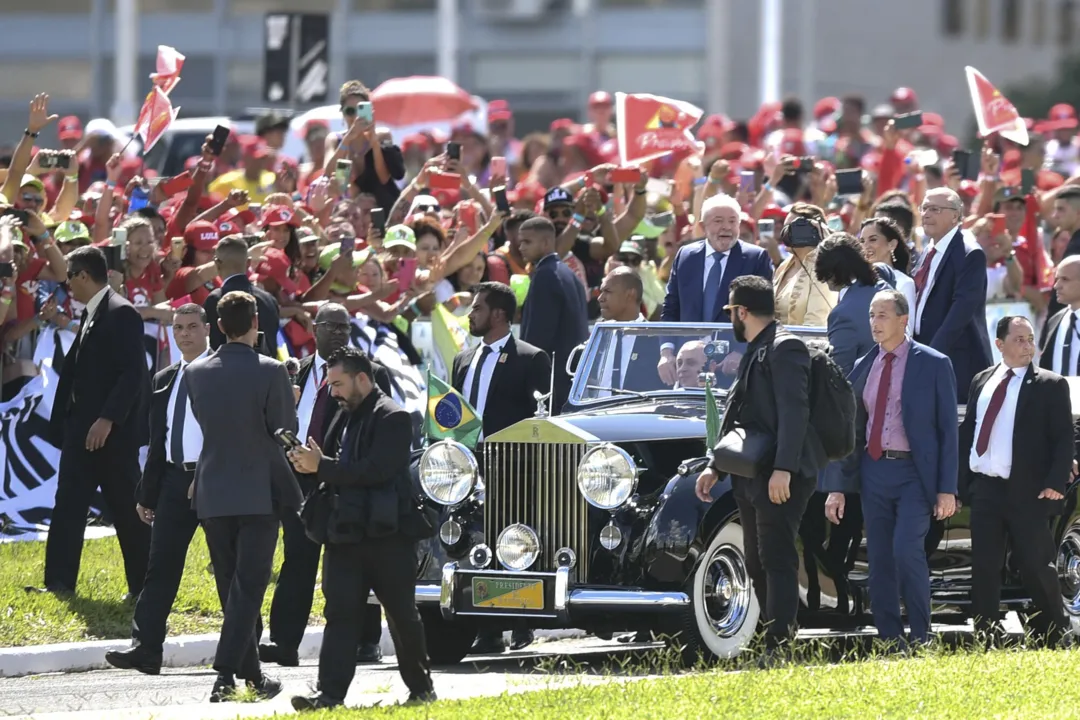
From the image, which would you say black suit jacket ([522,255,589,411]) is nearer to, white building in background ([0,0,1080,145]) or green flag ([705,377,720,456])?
green flag ([705,377,720,456])

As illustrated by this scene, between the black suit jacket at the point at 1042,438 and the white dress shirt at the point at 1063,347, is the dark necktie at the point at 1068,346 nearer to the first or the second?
the white dress shirt at the point at 1063,347

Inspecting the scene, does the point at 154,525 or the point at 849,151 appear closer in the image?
the point at 154,525

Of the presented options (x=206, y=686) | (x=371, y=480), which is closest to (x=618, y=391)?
(x=206, y=686)

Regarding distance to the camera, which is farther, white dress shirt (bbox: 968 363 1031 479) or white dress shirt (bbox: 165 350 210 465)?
white dress shirt (bbox: 968 363 1031 479)

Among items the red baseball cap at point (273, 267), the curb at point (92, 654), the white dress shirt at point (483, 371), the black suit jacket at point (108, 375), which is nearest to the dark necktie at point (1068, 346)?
the white dress shirt at point (483, 371)

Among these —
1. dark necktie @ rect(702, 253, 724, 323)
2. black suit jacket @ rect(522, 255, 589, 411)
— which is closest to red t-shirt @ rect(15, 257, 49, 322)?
black suit jacket @ rect(522, 255, 589, 411)

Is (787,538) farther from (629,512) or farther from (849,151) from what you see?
(849,151)

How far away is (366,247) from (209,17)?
102ft

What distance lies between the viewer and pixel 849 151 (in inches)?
823

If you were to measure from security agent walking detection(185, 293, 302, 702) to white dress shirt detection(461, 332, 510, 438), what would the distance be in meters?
2.61

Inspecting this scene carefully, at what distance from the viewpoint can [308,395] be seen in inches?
476

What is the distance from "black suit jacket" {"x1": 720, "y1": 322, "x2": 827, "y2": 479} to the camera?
10250 millimetres

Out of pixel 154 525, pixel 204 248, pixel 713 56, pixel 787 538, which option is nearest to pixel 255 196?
pixel 204 248

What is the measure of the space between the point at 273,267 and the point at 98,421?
241 centimetres
